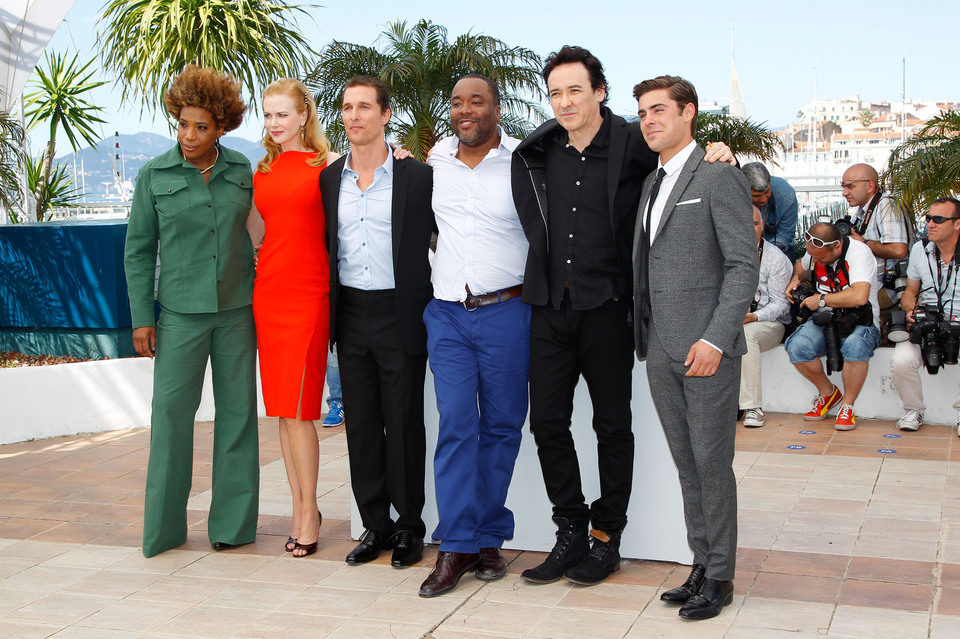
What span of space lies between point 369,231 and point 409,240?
17 cm

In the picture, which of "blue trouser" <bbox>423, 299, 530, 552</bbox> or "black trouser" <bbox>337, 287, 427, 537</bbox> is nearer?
"blue trouser" <bbox>423, 299, 530, 552</bbox>

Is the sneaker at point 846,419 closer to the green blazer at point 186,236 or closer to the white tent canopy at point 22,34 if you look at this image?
the green blazer at point 186,236

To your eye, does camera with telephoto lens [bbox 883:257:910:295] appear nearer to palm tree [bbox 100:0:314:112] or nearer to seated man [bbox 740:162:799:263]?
seated man [bbox 740:162:799:263]

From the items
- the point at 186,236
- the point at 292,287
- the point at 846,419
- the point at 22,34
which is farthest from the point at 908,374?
the point at 22,34

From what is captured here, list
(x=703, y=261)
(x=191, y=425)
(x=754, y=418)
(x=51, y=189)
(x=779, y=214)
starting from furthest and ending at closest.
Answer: (x=51, y=189), (x=779, y=214), (x=754, y=418), (x=191, y=425), (x=703, y=261)

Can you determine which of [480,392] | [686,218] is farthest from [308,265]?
[686,218]

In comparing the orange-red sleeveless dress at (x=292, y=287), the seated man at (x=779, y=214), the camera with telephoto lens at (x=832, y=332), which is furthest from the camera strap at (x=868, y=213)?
the orange-red sleeveless dress at (x=292, y=287)

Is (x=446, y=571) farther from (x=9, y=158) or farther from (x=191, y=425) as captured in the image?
(x=9, y=158)

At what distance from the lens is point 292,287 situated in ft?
14.2

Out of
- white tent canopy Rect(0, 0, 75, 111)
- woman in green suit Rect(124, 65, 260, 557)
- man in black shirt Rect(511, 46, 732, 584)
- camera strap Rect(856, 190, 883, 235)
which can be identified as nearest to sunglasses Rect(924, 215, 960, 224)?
camera strap Rect(856, 190, 883, 235)

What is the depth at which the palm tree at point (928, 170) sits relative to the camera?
746 cm

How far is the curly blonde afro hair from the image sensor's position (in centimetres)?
438

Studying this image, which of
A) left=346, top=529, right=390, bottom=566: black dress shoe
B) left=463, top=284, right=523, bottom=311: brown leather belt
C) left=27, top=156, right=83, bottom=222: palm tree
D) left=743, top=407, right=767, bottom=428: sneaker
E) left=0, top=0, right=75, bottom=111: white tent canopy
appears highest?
left=0, top=0, right=75, bottom=111: white tent canopy

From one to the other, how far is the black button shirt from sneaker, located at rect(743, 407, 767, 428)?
3588 millimetres
